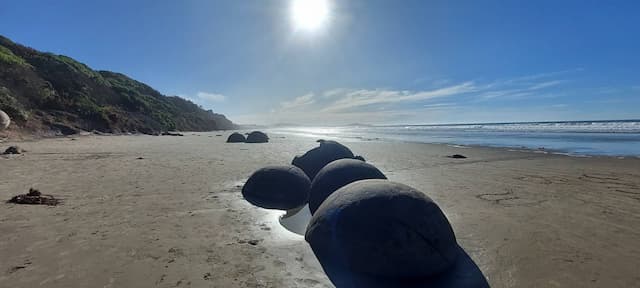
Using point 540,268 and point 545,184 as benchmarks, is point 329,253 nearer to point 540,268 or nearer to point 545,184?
point 540,268

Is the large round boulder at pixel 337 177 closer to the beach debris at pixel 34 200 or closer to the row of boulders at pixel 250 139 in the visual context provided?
the beach debris at pixel 34 200

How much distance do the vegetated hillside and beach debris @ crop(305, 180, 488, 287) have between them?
25.3 metres

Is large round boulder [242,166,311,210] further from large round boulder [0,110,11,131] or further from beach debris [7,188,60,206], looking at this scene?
large round boulder [0,110,11,131]

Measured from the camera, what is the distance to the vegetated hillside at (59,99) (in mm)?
23406

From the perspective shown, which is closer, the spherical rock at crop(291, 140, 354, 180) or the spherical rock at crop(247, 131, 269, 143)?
the spherical rock at crop(291, 140, 354, 180)

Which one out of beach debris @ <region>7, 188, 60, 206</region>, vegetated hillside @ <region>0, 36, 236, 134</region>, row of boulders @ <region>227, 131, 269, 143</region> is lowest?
beach debris @ <region>7, 188, 60, 206</region>

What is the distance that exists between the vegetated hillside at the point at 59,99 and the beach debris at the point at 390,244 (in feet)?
83.2

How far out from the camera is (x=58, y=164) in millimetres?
10875

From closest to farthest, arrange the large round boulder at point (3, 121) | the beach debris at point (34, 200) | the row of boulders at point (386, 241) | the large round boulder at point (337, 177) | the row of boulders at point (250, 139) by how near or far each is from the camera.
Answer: the row of boulders at point (386, 241)
the large round boulder at point (337, 177)
the beach debris at point (34, 200)
the large round boulder at point (3, 121)
the row of boulders at point (250, 139)

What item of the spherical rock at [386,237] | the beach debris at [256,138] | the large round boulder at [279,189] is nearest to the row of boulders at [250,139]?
the beach debris at [256,138]

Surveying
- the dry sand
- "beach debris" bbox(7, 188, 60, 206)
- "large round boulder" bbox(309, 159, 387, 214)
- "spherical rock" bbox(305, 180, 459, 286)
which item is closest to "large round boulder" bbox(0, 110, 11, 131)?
the dry sand

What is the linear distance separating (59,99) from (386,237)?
33.2 m

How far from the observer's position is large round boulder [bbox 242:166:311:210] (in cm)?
690

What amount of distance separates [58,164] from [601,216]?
14.8 metres
